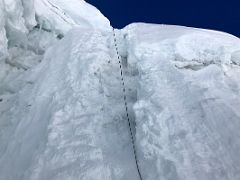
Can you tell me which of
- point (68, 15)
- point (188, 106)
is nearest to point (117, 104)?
point (188, 106)

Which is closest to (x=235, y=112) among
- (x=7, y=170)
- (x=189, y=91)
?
(x=189, y=91)

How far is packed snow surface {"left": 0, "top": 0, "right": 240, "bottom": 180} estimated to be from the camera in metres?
6.09

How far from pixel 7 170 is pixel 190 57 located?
14.8 ft

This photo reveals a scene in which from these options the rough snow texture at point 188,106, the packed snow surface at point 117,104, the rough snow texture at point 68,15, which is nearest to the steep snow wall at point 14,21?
the packed snow surface at point 117,104

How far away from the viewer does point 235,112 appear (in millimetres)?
6469

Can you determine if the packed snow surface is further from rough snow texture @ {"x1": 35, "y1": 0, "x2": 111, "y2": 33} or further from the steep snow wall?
rough snow texture @ {"x1": 35, "y1": 0, "x2": 111, "y2": 33}

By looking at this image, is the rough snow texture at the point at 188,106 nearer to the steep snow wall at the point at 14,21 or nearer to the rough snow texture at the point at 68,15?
the steep snow wall at the point at 14,21

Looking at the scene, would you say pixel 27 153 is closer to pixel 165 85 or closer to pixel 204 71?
pixel 165 85

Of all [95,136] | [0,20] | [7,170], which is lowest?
[7,170]

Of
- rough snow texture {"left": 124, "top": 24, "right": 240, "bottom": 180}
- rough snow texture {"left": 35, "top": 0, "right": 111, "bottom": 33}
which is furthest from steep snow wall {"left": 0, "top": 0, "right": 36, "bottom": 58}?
rough snow texture {"left": 124, "top": 24, "right": 240, "bottom": 180}

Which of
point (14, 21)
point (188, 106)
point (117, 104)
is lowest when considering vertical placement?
point (117, 104)

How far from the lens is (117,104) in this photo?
26.3 ft

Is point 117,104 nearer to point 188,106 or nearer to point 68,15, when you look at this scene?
point 188,106

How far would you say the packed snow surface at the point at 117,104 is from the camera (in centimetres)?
609
